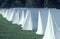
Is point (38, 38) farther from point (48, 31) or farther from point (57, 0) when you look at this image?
point (57, 0)

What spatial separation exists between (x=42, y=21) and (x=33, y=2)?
31.0 m

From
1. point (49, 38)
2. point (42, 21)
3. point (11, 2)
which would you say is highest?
point (11, 2)

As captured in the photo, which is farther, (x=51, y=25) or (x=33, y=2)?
(x=33, y=2)

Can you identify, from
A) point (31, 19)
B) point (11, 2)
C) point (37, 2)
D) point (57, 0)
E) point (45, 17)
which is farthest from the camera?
point (11, 2)

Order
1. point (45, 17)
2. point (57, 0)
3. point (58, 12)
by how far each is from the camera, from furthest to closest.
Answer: point (57, 0)
point (45, 17)
point (58, 12)

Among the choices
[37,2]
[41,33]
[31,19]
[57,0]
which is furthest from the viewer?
[37,2]

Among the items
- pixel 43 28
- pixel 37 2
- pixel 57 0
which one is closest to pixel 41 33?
pixel 43 28

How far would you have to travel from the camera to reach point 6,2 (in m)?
93.5

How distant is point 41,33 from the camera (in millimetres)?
19422

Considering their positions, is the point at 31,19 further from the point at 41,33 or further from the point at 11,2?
the point at 11,2

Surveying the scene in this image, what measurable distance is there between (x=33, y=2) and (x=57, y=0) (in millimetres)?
9170

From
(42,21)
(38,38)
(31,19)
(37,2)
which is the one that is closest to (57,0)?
(37,2)

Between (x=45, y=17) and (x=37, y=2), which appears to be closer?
(x=45, y=17)

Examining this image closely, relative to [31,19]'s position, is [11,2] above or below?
above
